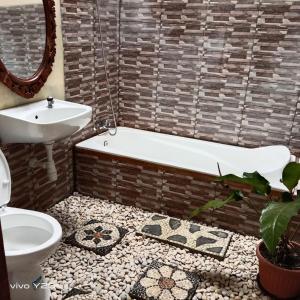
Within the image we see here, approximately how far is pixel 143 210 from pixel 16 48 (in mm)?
1586

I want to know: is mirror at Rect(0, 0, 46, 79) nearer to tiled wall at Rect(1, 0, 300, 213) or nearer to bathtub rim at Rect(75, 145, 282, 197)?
tiled wall at Rect(1, 0, 300, 213)

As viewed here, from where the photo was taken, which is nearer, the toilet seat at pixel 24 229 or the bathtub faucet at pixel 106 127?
the toilet seat at pixel 24 229

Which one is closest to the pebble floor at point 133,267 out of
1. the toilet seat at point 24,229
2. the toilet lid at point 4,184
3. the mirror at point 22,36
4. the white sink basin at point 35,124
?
the toilet seat at point 24,229

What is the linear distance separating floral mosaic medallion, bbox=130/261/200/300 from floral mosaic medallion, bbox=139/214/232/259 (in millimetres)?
275

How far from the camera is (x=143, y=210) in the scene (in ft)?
9.69

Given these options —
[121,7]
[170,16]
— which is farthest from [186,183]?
[121,7]

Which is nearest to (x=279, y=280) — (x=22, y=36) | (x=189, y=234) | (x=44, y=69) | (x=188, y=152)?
(x=189, y=234)

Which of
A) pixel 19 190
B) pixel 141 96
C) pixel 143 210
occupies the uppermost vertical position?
pixel 141 96

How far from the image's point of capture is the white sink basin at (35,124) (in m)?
2.17

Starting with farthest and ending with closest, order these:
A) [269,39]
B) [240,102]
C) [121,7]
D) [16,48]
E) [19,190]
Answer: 1. [121,7]
2. [240,102]
3. [269,39]
4. [19,190]
5. [16,48]

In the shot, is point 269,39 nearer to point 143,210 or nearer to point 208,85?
point 208,85

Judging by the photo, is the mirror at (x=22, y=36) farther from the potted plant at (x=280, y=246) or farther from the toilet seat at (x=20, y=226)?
the potted plant at (x=280, y=246)

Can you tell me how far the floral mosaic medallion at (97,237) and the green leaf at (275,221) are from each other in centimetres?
119

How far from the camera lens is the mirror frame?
7.90 ft
